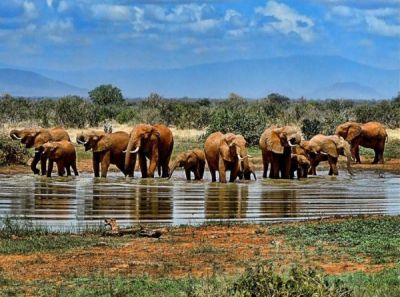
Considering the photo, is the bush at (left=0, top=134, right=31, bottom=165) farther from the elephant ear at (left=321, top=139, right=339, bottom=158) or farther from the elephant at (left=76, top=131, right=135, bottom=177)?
the elephant ear at (left=321, top=139, right=339, bottom=158)

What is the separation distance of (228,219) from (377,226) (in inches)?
135

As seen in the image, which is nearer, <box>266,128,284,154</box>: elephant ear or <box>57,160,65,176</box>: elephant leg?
<box>266,128,284,154</box>: elephant ear

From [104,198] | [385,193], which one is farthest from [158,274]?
[385,193]

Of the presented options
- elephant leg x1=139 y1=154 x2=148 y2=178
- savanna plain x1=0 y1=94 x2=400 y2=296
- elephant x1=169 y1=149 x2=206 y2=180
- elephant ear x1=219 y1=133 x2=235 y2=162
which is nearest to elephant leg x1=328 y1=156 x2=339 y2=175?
elephant x1=169 y1=149 x2=206 y2=180

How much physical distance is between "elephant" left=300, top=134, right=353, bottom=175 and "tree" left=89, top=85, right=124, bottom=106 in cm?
5364

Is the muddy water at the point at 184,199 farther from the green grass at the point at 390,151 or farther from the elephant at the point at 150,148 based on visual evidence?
the green grass at the point at 390,151

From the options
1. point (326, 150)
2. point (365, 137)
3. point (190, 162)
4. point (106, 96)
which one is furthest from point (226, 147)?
point (106, 96)

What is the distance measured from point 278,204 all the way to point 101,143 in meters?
9.84

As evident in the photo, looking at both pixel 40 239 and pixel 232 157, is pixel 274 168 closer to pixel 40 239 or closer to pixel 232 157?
pixel 232 157

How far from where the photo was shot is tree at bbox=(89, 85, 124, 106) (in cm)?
8662

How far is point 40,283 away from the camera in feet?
38.8

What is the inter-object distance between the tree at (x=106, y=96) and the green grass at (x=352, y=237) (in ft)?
226

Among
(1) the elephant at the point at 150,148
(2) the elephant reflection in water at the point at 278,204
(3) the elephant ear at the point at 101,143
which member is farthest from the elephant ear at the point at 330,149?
(3) the elephant ear at the point at 101,143

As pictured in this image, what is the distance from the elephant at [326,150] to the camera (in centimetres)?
3234
